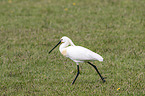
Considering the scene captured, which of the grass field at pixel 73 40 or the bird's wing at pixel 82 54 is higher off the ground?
the bird's wing at pixel 82 54

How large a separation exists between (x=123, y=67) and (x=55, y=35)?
3.07 meters

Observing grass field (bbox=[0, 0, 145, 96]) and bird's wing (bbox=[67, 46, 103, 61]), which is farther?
grass field (bbox=[0, 0, 145, 96])

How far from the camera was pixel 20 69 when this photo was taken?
6.99m

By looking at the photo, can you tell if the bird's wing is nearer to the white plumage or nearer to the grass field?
the white plumage

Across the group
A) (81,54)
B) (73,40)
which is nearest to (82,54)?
(81,54)

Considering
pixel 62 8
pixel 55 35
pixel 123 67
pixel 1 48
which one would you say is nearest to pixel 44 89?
pixel 123 67

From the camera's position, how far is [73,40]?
910 centimetres

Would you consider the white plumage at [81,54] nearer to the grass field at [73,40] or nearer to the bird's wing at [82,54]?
the bird's wing at [82,54]

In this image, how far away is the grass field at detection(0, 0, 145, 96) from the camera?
240 inches

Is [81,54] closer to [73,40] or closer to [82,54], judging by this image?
[82,54]

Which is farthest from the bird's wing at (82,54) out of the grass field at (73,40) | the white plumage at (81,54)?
the grass field at (73,40)

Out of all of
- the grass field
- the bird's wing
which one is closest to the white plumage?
the bird's wing

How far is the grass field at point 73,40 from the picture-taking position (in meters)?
6.10

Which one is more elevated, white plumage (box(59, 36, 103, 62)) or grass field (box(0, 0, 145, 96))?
white plumage (box(59, 36, 103, 62))
